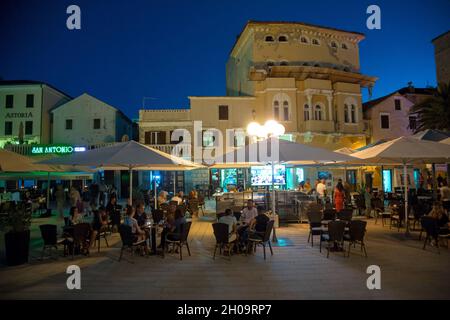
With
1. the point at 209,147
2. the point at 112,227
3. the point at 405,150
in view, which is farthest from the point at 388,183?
the point at 112,227

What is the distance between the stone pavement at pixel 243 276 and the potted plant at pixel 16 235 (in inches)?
10.7

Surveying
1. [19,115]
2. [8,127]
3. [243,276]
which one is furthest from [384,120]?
[8,127]

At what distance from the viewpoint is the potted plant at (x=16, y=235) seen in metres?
7.16

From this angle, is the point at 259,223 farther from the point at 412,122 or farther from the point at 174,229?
the point at 412,122

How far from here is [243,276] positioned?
6293 mm

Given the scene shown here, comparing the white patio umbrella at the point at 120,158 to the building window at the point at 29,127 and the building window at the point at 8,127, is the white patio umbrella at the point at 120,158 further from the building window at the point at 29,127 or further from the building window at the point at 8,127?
the building window at the point at 8,127

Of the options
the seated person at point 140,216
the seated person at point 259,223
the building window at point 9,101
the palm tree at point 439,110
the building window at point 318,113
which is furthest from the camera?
the building window at point 9,101

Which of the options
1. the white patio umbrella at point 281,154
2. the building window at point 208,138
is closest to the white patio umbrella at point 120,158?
the white patio umbrella at point 281,154

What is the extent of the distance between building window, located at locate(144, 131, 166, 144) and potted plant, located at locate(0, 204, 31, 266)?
62.0 feet

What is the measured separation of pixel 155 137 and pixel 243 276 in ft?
70.9

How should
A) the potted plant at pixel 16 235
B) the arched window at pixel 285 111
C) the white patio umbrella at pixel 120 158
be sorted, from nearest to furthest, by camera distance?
1. the potted plant at pixel 16 235
2. the white patio umbrella at pixel 120 158
3. the arched window at pixel 285 111
